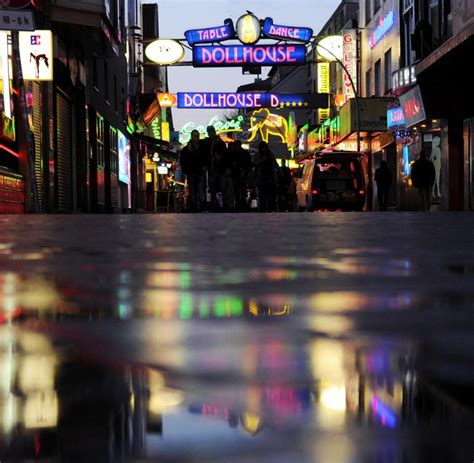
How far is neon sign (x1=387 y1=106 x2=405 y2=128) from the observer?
93.6 feet

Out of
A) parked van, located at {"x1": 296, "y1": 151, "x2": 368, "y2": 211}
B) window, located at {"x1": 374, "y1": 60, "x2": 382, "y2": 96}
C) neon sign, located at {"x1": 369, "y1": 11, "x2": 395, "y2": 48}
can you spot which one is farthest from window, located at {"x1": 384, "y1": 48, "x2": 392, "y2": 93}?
parked van, located at {"x1": 296, "y1": 151, "x2": 368, "y2": 211}

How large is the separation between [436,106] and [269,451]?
23578 millimetres

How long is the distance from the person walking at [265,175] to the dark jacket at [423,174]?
468cm

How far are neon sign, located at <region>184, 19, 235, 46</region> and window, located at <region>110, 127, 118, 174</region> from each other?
754 centimetres

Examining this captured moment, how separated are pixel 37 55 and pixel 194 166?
12.5 ft

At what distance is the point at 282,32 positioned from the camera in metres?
38.2

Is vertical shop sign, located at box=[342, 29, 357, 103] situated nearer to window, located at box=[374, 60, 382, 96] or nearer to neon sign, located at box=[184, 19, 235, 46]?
window, located at box=[374, 60, 382, 96]

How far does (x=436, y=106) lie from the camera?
76.1 ft

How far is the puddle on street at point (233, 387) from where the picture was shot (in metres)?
0.44

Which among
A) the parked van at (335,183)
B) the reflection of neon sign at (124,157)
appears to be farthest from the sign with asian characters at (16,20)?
the reflection of neon sign at (124,157)

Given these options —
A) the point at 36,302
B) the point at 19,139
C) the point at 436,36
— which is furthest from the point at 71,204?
the point at 36,302

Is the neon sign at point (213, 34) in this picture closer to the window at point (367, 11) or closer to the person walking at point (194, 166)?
the window at point (367, 11)

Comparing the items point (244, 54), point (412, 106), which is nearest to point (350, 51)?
point (244, 54)

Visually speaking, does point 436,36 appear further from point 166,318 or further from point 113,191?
point 166,318
